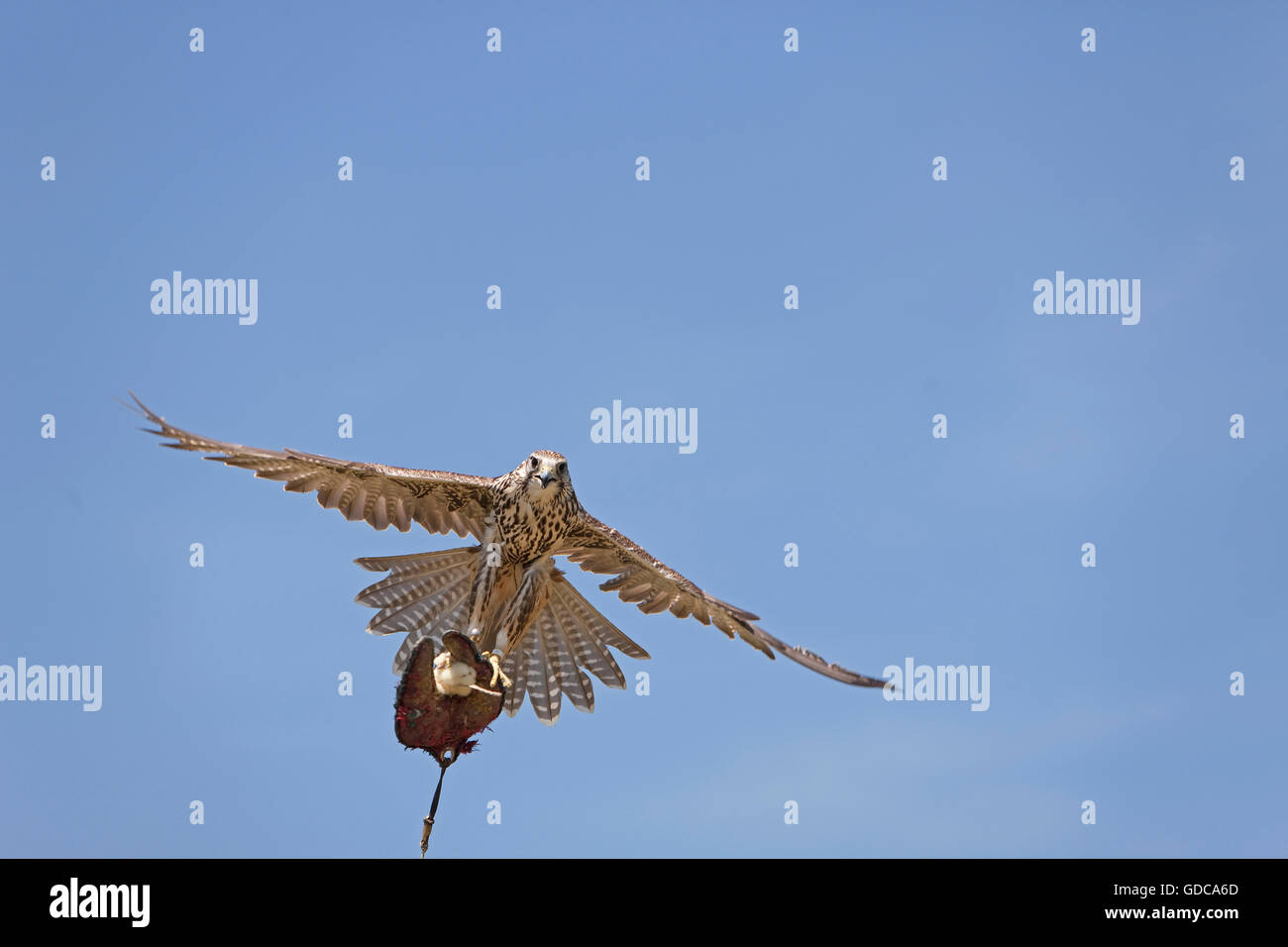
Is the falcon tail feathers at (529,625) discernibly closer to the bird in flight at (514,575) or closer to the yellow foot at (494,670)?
the bird in flight at (514,575)

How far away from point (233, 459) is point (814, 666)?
14.3 ft

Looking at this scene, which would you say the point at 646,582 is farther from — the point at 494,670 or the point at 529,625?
the point at 494,670

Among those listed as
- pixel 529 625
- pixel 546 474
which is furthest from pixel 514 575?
pixel 546 474

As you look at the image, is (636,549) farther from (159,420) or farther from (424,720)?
(159,420)

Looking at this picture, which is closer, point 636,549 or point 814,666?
point 814,666

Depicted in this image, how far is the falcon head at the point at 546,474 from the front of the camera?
9711mm

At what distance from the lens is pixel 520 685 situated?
1038cm

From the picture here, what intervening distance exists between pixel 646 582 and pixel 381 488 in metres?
2.22

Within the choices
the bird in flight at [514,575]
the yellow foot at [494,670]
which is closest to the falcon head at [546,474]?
the bird in flight at [514,575]

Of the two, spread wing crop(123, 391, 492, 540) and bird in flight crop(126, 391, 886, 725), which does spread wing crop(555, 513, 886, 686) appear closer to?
bird in flight crop(126, 391, 886, 725)

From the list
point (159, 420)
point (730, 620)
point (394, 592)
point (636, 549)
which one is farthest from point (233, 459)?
point (730, 620)

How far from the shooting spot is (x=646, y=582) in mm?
10570
